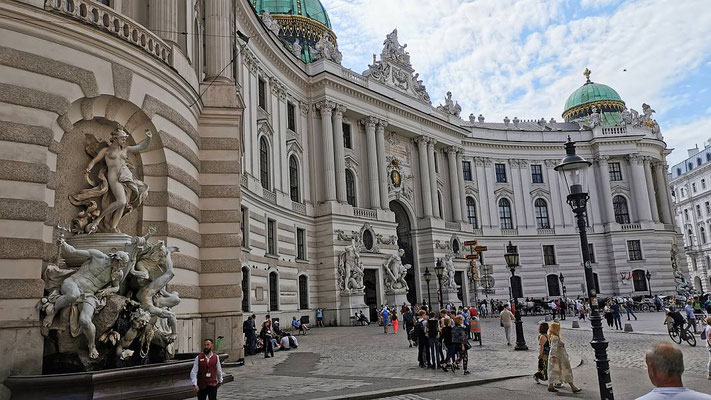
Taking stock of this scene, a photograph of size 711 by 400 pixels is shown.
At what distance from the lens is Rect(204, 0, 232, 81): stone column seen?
59.7ft

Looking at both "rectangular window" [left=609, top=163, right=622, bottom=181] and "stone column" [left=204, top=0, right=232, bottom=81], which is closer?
"stone column" [left=204, top=0, right=232, bottom=81]

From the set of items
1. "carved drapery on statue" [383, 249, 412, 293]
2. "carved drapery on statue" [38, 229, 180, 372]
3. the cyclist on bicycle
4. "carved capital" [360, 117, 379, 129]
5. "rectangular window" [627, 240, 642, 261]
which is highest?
"carved capital" [360, 117, 379, 129]

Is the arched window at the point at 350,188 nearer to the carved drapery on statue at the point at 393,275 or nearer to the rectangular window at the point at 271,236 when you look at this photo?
the carved drapery on statue at the point at 393,275

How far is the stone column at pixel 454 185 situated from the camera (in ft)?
168

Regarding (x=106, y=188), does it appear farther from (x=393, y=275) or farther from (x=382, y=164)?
(x=382, y=164)

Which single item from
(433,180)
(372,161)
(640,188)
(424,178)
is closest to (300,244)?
(372,161)

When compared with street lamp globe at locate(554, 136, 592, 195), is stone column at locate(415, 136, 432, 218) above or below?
above

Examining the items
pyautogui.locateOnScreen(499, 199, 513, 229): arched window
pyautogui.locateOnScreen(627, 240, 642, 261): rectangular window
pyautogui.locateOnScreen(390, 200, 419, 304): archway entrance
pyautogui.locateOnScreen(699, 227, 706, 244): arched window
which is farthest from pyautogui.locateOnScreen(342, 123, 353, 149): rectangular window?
pyautogui.locateOnScreen(699, 227, 706, 244): arched window

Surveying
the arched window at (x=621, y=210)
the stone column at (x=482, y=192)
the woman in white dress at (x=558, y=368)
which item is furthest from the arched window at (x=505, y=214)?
the woman in white dress at (x=558, y=368)

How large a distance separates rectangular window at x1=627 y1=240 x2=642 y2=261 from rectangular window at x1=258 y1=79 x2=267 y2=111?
41.4 m

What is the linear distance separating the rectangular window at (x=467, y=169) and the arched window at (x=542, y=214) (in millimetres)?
8074

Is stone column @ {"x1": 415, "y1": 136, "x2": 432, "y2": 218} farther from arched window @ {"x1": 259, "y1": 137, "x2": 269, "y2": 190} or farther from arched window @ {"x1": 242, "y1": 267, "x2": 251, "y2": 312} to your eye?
arched window @ {"x1": 242, "y1": 267, "x2": 251, "y2": 312}

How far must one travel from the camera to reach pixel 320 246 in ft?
126

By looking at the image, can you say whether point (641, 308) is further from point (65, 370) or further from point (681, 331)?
point (65, 370)
